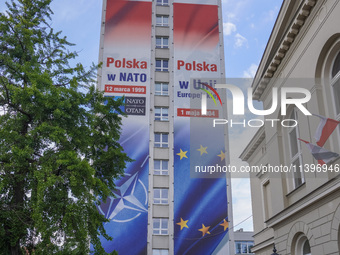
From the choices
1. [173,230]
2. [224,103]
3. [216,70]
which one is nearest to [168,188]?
[173,230]

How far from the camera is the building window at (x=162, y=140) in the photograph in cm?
3631

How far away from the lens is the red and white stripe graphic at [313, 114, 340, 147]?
40.2ft

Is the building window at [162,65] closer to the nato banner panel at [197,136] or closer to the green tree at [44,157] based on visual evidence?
the nato banner panel at [197,136]

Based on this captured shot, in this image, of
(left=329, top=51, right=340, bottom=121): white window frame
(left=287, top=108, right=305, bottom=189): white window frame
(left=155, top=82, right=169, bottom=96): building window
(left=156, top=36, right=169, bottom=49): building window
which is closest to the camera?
(left=329, top=51, right=340, bottom=121): white window frame

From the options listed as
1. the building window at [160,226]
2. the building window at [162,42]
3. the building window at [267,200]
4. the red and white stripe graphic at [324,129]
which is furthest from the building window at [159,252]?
the red and white stripe graphic at [324,129]

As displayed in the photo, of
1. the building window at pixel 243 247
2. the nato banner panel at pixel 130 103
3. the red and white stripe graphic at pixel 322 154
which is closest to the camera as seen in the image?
the red and white stripe graphic at pixel 322 154

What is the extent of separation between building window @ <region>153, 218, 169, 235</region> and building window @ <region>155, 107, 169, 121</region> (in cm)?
892

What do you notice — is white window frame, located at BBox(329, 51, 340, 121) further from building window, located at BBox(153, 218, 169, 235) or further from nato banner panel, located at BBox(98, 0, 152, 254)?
building window, located at BBox(153, 218, 169, 235)

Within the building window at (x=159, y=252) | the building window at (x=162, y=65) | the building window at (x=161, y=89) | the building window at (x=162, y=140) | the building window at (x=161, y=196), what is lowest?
the building window at (x=159, y=252)

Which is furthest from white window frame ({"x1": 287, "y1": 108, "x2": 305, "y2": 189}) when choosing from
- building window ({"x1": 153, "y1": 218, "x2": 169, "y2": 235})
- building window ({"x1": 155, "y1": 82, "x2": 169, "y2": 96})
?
building window ({"x1": 155, "y1": 82, "x2": 169, "y2": 96})

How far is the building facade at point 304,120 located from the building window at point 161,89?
18.9 metres

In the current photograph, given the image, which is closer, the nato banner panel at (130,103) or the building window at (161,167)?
the nato banner panel at (130,103)

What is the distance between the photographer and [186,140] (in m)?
35.9

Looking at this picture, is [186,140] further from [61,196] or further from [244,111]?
[61,196]
